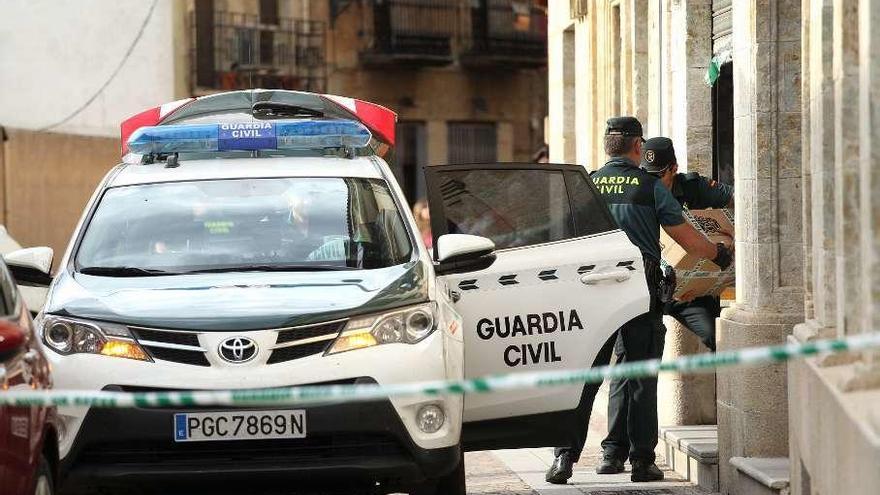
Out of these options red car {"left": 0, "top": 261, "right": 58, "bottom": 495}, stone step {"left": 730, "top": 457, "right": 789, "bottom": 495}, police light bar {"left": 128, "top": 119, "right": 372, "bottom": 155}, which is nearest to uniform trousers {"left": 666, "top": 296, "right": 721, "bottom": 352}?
stone step {"left": 730, "top": 457, "right": 789, "bottom": 495}

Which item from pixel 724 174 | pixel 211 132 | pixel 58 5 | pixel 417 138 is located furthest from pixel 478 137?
pixel 211 132

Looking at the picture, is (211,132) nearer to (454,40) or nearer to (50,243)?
(50,243)

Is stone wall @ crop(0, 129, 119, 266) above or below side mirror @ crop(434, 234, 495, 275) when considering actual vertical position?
above

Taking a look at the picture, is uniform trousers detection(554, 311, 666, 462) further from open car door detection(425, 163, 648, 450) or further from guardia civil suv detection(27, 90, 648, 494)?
guardia civil suv detection(27, 90, 648, 494)

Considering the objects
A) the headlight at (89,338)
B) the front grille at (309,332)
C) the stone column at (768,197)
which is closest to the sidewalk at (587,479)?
the stone column at (768,197)

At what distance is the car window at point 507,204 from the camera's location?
980cm

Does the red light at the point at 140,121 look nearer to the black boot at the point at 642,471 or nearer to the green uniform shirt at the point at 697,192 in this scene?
the green uniform shirt at the point at 697,192

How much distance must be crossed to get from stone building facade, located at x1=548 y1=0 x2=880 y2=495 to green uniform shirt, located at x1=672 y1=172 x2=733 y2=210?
103 centimetres

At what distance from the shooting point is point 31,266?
877 centimetres

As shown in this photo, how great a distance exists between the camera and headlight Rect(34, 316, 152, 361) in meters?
7.93

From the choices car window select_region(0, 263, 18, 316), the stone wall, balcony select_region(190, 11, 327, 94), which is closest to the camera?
car window select_region(0, 263, 18, 316)

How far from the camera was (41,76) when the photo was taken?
3803 cm

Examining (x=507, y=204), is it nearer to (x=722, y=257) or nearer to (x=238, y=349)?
(x=722, y=257)

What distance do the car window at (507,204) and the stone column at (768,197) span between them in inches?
42.4
